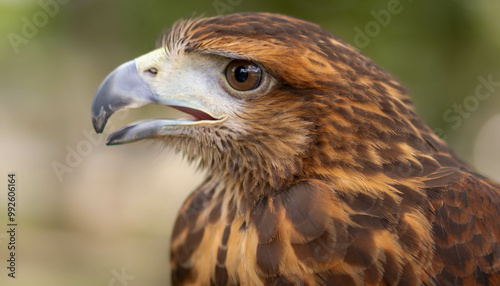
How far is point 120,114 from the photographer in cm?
528

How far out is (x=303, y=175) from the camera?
2172 mm

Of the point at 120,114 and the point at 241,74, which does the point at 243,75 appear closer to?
the point at 241,74

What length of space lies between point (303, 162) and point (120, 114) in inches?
139

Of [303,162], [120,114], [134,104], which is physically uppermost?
[303,162]

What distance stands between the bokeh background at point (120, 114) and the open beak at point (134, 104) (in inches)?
11.8

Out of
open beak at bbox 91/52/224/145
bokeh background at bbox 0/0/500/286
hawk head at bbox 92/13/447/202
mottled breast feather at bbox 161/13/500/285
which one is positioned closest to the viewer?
mottled breast feather at bbox 161/13/500/285

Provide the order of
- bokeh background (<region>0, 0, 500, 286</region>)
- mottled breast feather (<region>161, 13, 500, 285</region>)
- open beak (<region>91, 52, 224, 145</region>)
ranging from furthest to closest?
bokeh background (<region>0, 0, 500, 286</region>) < open beak (<region>91, 52, 224, 145</region>) < mottled breast feather (<region>161, 13, 500, 285</region>)

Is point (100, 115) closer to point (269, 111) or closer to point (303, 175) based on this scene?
point (269, 111)

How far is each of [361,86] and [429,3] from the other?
14.2ft

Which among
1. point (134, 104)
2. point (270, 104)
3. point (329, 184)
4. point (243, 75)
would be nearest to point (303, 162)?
point (329, 184)

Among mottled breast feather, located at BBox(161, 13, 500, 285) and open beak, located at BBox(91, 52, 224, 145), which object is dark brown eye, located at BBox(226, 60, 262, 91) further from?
open beak, located at BBox(91, 52, 224, 145)

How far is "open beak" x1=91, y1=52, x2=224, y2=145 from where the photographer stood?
230cm

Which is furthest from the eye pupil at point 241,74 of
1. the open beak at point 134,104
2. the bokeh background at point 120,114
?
the bokeh background at point 120,114

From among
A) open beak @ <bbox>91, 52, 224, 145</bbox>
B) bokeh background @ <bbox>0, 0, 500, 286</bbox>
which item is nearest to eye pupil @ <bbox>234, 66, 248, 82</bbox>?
open beak @ <bbox>91, 52, 224, 145</bbox>
